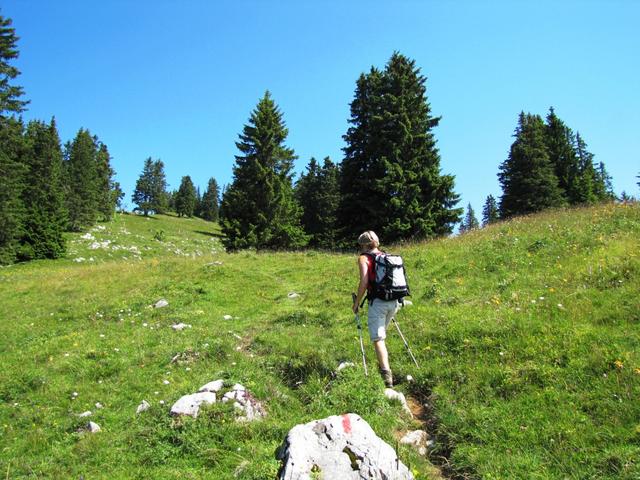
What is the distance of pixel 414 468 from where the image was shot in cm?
478

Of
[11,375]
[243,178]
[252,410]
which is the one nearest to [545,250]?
Result: [252,410]

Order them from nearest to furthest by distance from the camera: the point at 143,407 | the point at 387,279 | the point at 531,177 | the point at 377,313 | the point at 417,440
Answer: the point at 417,440 → the point at 143,407 → the point at 387,279 → the point at 377,313 → the point at 531,177

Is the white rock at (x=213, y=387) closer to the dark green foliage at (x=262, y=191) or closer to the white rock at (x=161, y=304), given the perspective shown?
the white rock at (x=161, y=304)

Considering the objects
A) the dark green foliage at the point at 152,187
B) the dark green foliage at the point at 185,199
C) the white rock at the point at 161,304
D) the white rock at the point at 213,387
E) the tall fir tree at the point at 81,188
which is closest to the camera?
the white rock at the point at 213,387

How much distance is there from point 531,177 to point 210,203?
350ft

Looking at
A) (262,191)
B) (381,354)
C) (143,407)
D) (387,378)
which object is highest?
(262,191)

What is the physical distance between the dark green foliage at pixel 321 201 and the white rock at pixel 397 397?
1708 inches

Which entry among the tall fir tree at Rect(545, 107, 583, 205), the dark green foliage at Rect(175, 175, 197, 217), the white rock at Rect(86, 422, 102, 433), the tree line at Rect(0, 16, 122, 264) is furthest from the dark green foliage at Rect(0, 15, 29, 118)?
the dark green foliage at Rect(175, 175, 197, 217)

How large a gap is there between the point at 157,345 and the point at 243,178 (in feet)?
79.2

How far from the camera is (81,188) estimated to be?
57156 mm

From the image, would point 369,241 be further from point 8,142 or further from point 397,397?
point 8,142

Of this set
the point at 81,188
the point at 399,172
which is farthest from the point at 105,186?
the point at 399,172

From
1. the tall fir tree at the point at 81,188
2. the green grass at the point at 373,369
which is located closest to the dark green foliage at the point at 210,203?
the tall fir tree at the point at 81,188

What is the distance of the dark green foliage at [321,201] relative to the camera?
2012 inches
